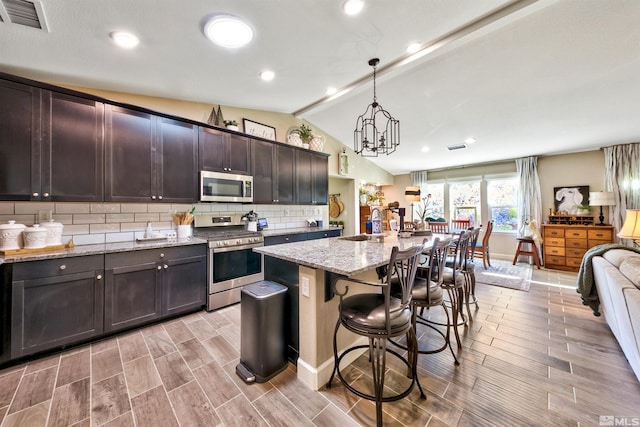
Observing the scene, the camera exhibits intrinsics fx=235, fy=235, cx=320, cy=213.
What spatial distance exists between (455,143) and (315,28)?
3.97 meters

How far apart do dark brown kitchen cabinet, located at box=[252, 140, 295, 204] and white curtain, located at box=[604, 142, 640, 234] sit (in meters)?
6.06

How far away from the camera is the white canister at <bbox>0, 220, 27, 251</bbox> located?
6.37ft

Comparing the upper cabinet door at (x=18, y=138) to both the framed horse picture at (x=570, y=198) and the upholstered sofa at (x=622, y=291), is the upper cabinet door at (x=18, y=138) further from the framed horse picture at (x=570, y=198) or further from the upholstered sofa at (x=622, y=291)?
the framed horse picture at (x=570, y=198)

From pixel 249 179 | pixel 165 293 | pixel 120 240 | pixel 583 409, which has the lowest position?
pixel 583 409

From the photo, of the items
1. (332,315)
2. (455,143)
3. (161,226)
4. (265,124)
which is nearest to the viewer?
(332,315)

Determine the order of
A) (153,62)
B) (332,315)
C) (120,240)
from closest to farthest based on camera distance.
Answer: (332,315), (153,62), (120,240)

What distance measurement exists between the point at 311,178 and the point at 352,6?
290cm

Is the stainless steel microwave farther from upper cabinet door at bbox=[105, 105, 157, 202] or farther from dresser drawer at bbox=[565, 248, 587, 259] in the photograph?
dresser drawer at bbox=[565, 248, 587, 259]

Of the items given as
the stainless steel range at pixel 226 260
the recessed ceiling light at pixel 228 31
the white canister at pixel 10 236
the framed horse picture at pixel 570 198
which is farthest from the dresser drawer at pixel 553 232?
→ the white canister at pixel 10 236

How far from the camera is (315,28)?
6.81ft

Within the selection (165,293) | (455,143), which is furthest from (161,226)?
(455,143)

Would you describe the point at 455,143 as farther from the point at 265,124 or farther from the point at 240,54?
the point at 240,54

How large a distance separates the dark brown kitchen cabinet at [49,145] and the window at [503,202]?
293 inches

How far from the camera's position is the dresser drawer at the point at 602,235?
14.0ft
